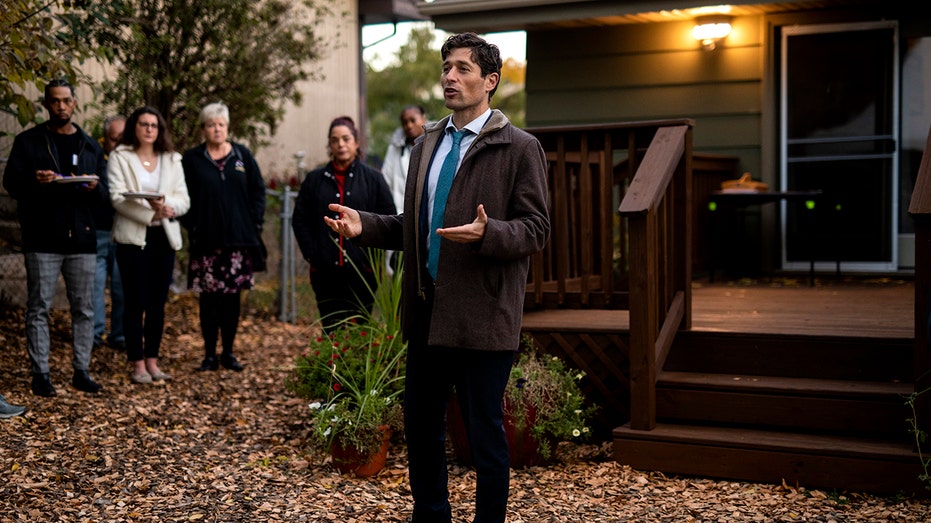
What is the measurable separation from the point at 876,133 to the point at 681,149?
11.6 feet

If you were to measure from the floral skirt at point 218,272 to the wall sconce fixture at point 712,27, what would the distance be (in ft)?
13.3

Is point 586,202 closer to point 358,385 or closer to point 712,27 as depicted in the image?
point 358,385

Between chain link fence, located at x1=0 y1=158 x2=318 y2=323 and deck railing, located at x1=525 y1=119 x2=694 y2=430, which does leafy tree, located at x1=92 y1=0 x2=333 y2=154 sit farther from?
deck railing, located at x1=525 y1=119 x2=694 y2=430

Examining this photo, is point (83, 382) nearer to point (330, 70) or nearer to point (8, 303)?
point (8, 303)

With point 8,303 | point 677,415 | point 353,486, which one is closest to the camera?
point 353,486

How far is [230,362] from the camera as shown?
6816 millimetres

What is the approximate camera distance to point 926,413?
426 centimetres

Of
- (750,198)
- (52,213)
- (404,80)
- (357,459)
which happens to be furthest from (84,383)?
(404,80)

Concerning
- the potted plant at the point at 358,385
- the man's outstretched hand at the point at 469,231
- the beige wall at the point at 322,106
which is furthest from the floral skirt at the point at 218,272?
the beige wall at the point at 322,106

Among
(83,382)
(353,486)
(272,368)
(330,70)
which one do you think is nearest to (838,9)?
(272,368)

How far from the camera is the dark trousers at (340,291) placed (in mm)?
5852

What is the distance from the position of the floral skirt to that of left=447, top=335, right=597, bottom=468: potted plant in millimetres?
2348

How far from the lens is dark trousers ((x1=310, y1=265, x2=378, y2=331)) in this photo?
5.85 metres

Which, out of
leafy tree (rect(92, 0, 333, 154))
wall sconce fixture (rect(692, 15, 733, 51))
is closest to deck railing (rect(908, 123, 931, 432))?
wall sconce fixture (rect(692, 15, 733, 51))
